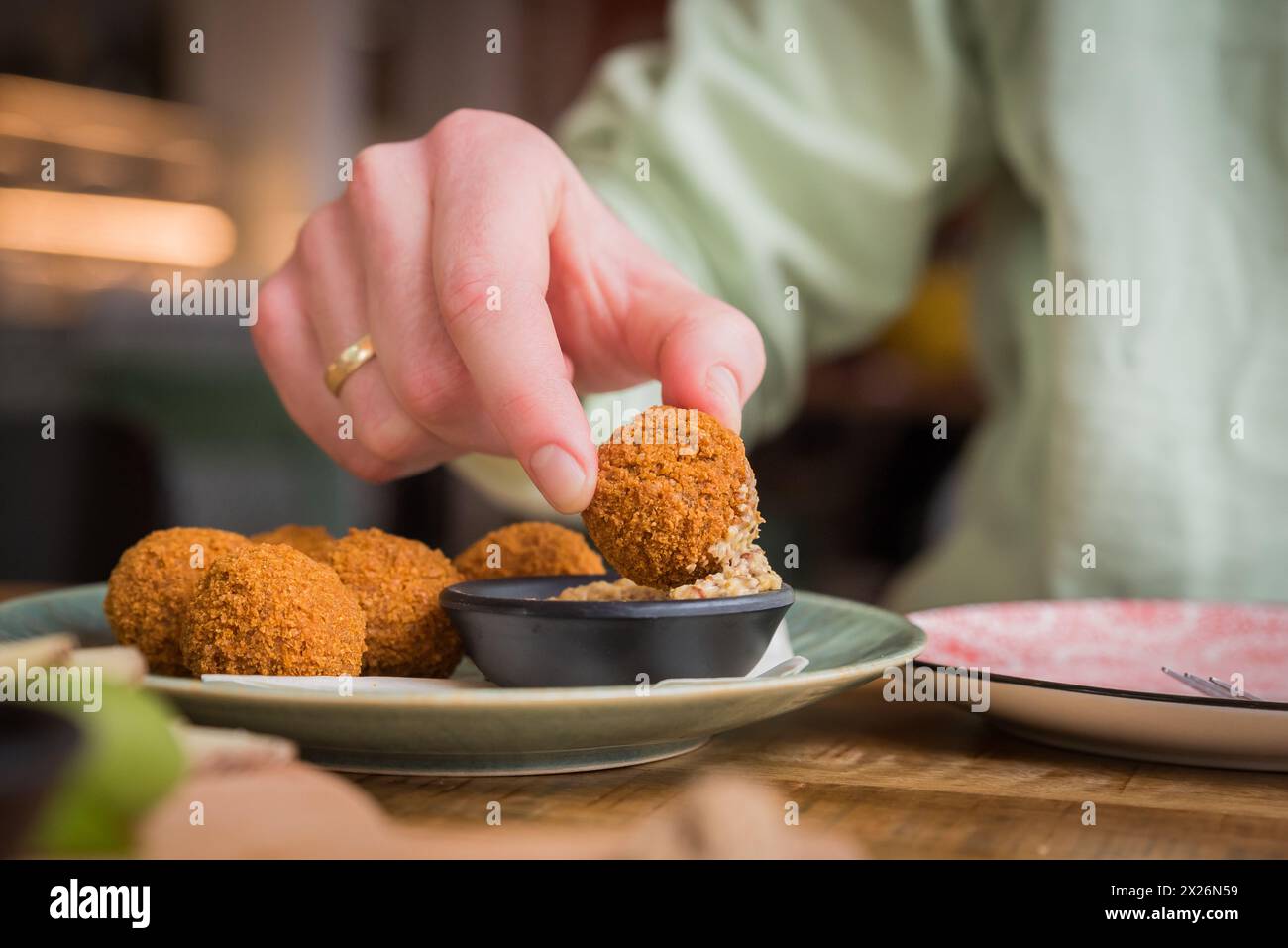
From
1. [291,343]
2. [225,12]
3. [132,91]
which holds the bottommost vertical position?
[291,343]

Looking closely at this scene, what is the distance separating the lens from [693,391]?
0.79 m

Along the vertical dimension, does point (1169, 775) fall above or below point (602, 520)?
below

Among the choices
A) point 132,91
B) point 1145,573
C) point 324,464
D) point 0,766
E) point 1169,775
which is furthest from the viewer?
point 132,91

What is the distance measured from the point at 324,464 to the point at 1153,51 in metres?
2.41

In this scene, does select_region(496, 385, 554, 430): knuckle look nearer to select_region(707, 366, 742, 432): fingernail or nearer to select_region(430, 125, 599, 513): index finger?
select_region(430, 125, 599, 513): index finger

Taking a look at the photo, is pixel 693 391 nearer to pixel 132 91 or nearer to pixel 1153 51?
pixel 1153 51

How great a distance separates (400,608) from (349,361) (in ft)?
0.77

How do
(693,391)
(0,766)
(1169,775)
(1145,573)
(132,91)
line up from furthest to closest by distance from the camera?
(132,91) → (1145,573) → (693,391) → (1169,775) → (0,766)

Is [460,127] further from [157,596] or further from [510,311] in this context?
[157,596]

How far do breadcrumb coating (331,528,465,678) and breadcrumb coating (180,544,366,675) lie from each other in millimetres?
60

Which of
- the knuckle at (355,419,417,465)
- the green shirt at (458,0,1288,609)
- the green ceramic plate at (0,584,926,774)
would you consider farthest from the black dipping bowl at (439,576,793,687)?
the green shirt at (458,0,1288,609)

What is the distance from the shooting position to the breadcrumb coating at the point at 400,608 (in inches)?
29.3

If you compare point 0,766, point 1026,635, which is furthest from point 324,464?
point 0,766

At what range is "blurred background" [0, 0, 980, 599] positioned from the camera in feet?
10.1
